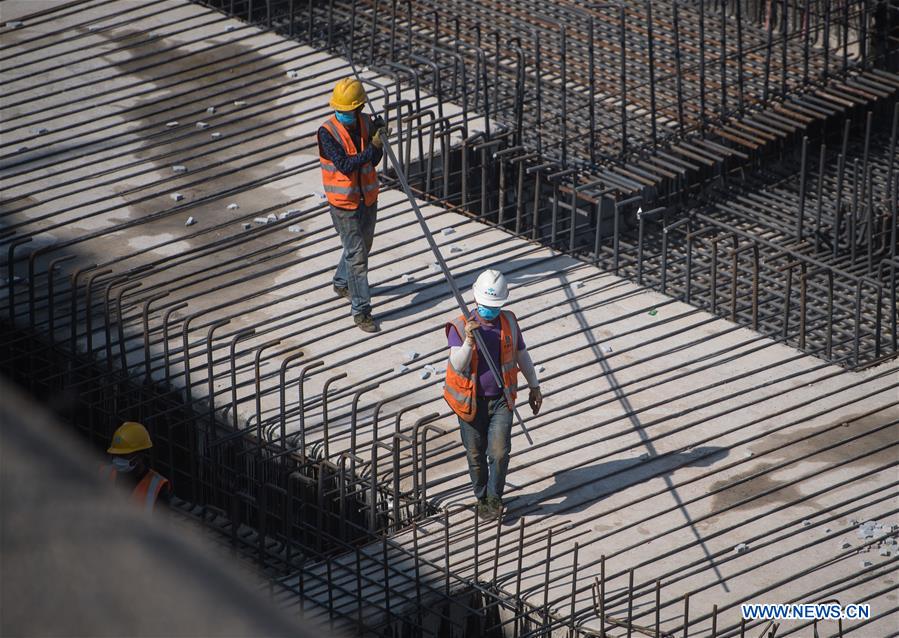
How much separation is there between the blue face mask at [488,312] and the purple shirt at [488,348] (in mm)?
40

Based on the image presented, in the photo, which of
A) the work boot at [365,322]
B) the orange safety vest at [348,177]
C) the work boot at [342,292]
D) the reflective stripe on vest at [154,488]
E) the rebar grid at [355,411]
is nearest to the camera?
the reflective stripe on vest at [154,488]

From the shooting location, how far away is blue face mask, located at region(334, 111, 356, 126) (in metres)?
11.8

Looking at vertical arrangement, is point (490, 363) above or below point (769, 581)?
above

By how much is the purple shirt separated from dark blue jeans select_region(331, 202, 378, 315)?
2.83 m

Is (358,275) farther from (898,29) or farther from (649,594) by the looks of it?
(898,29)

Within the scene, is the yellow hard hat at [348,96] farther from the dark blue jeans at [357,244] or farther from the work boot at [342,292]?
the work boot at [342,292]

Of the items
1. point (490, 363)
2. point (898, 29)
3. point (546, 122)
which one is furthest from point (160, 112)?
point (898, 29)

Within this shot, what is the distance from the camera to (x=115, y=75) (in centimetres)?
1748

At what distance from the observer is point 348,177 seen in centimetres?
1198

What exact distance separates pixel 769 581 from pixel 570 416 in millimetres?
2514

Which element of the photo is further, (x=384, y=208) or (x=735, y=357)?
(x=384, y=208)

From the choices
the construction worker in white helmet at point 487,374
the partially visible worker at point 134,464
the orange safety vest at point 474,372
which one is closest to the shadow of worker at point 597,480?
the construction worker in white helmet at point 487,374

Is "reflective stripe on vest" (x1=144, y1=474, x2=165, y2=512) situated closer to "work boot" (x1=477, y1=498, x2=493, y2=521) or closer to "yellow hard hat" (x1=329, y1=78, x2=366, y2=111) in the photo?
"work boot" (x1=477, y1=498, x2=493, y2=521)

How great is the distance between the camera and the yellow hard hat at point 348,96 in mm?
11570
